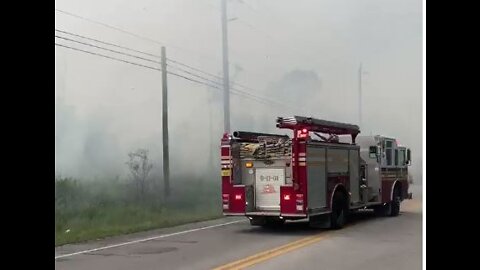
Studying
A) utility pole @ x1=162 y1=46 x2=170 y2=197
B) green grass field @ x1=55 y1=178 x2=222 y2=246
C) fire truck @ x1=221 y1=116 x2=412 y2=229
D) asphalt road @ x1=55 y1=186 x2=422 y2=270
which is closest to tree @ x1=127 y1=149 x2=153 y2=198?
green grass field @ x1=55 y1=178 x2=222 y2=246

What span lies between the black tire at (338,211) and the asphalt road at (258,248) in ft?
0.45

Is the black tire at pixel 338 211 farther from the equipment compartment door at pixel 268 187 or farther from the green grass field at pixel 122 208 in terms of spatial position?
the green grass field at pixel 122 208

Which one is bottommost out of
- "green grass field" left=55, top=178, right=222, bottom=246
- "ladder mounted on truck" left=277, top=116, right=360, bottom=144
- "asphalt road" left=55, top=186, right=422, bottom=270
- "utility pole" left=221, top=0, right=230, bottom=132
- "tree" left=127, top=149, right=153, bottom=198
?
"asphalt road" left=55, top=186, right=422, bottom=270

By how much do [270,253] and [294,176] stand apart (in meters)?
1.68

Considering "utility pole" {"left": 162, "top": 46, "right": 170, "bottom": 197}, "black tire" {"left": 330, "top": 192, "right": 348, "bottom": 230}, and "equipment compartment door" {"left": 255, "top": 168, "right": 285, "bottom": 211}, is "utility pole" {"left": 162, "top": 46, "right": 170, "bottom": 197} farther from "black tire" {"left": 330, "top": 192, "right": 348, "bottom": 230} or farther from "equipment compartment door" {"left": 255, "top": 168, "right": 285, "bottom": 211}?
"black tire" {"left": 330, "top": 192, "right": 348, "bottom": 230}

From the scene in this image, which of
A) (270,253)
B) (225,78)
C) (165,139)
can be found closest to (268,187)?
(165,139)

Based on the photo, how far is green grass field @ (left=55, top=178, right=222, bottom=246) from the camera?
5070mm

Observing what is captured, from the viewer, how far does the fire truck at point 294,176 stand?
637 cm
